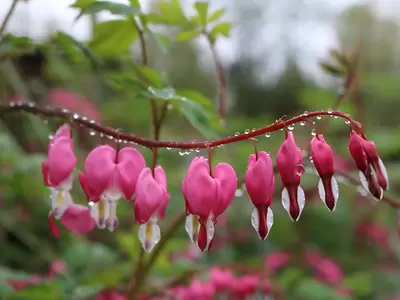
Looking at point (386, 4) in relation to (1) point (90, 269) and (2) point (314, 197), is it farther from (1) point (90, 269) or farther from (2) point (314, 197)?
(1) point (90, 269)

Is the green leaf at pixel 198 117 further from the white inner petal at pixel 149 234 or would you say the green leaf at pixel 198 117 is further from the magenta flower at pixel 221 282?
the magenta flower at pixel 221 282

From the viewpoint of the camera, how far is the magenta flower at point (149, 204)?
0.69 m

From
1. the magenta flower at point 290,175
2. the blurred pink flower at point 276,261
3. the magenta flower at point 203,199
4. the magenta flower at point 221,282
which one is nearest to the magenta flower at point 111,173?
the magenta flower at point 203,199

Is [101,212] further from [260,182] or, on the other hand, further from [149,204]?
[260,182]

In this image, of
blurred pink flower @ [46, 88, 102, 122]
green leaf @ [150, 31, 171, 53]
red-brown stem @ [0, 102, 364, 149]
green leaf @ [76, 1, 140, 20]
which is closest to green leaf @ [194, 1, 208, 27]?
green leaf @ [150, 31, 171, 53]

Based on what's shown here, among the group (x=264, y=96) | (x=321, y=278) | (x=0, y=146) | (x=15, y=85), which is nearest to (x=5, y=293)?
(x=0, y=146)

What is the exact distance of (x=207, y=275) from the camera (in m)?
1.44

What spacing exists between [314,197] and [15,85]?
1.47 m

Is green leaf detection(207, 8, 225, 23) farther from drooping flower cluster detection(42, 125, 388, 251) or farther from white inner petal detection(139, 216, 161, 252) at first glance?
white inner petal detection(139, 216, 161, 252)

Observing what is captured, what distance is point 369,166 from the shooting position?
635 mm

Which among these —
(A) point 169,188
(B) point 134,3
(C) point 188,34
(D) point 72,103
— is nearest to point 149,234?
(B) point 134,3

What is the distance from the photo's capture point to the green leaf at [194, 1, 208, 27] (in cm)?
115

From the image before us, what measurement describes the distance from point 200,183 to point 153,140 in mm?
118

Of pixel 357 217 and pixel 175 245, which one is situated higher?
pixel 175 245
